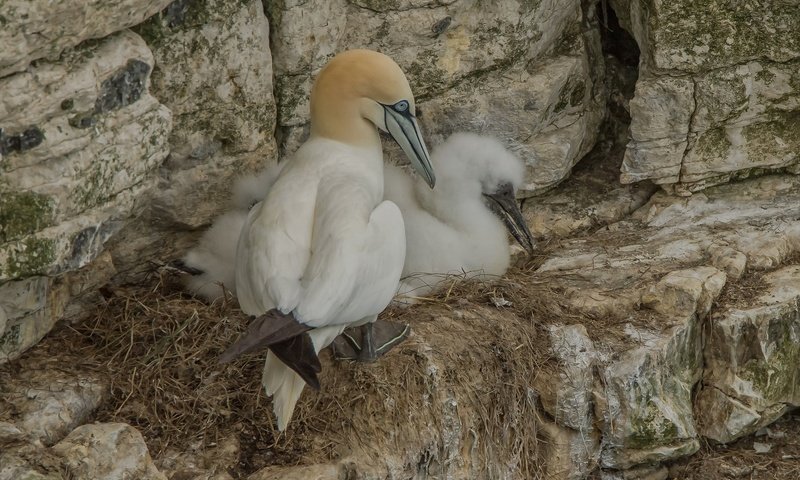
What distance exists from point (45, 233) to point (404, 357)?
1.51 m

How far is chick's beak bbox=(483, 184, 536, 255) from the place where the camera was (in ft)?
20.3

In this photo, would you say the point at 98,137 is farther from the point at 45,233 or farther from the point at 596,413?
the point at 596,413

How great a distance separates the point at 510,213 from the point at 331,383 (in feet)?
4.70

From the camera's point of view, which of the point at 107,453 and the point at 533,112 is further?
the point at 533,112

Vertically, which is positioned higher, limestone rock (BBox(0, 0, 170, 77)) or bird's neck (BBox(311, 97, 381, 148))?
limestone rock (BBox(0, 0, 170, 77))

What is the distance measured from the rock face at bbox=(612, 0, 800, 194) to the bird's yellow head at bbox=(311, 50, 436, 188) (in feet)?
4.52

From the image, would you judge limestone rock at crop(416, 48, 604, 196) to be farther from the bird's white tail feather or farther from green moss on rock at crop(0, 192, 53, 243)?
green moss on rock at crop(0, 192, 53, 243)

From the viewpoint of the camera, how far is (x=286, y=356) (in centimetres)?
433

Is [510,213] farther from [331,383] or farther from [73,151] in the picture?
[73,151]

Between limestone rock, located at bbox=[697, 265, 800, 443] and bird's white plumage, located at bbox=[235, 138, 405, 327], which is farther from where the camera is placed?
limestone rock, located at bbox=[697, 265, 800, 443]

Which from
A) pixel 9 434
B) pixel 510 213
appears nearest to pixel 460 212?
pixel 510 213

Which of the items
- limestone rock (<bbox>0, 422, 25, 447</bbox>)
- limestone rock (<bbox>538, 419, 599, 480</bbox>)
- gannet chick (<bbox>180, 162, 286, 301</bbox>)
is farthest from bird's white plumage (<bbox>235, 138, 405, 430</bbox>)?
limestone rock (<bbox>538, 419, 599, 480</bbox>)

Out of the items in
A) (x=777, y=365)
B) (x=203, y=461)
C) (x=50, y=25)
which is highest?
(x=50, y=25)

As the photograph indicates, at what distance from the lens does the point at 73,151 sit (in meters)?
4.57
